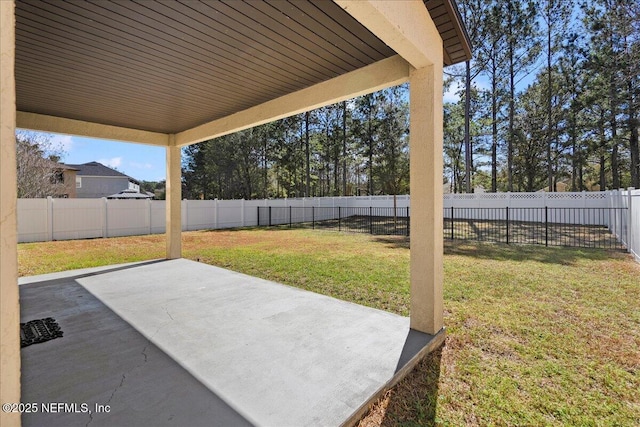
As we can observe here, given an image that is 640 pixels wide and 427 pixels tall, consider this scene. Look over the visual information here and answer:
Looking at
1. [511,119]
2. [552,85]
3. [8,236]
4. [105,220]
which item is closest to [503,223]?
[511,119]

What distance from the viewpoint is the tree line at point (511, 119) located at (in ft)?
47.6

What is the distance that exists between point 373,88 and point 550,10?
2009 centimetres

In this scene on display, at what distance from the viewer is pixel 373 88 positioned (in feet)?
11.1

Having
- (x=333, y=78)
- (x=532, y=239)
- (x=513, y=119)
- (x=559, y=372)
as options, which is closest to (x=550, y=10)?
(x=513, y=119)

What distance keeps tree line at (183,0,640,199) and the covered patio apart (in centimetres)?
1474

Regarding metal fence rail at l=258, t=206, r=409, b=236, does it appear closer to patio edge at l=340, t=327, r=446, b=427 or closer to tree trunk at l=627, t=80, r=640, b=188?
tree trunk at l=627, t=80, r=640, b=188

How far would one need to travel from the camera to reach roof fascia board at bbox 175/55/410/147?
10.6 feet

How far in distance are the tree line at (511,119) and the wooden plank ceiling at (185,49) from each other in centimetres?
1487

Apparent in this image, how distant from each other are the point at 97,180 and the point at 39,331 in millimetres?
29269

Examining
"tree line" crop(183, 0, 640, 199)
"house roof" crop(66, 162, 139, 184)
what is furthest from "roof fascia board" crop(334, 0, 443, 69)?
"house roof" crop(66, 162, 139, 184)

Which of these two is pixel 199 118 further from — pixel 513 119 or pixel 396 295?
pixel 513 119

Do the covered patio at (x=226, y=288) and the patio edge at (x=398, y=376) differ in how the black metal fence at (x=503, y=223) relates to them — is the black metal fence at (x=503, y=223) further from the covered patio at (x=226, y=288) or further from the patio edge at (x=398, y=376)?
the covered patio at (x=226, y=288)

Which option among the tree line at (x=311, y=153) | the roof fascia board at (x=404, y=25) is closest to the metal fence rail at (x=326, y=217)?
the tree line at (x=311, y=153)

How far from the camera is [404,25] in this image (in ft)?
7.61
